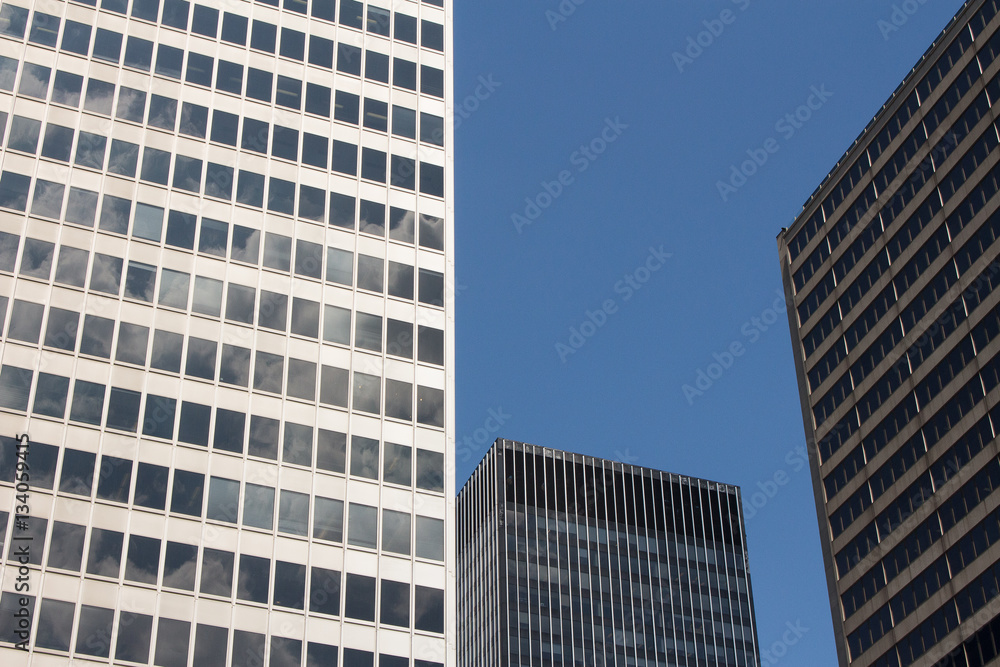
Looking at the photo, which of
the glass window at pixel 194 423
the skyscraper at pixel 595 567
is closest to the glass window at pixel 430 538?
the glass window at pixel 194 423

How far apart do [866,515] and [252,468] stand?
57.7 meters

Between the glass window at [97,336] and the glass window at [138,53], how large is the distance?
17.5 meters

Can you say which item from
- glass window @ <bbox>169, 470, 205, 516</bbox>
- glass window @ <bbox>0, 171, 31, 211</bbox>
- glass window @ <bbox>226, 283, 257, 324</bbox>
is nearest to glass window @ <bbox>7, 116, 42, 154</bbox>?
glass window @ <bbox>0, 171, 31, 211</bbox>

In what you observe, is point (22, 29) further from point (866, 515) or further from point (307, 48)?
point (866, 515)

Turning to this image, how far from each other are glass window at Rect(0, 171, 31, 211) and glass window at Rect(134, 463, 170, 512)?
16078 millimetres

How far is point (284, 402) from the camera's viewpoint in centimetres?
6475

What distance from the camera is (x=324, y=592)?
59.6 m

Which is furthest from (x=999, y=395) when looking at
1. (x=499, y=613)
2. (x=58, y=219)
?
(x=499, y=613)

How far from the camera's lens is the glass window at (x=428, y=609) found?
199 feet

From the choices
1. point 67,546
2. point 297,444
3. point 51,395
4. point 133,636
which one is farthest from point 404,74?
point 133,636

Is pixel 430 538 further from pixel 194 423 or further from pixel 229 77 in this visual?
pixel 229 77

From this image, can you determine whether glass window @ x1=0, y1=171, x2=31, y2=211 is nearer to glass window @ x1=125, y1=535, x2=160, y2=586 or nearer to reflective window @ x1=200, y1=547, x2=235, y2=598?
glass window @ x1=125, y1=535, x2=160, y2=586

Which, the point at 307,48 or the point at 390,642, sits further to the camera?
the point at 307,48

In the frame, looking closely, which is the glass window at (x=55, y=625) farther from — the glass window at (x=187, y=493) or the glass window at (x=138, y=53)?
the glass window at (x=138, y=53)
